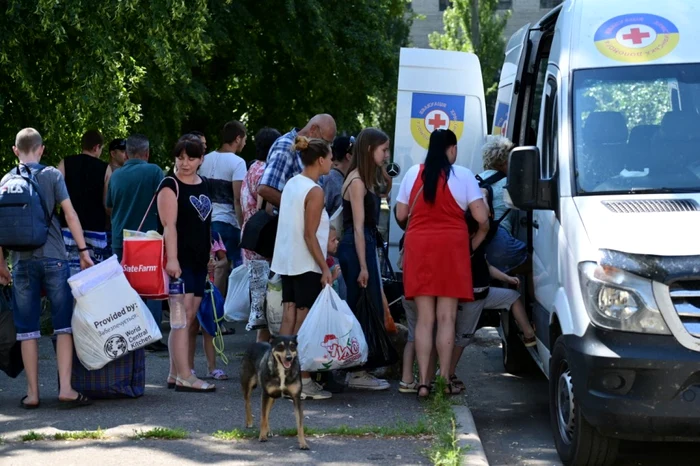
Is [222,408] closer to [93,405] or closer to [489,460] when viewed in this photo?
[93,405]

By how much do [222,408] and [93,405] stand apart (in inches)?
35.6

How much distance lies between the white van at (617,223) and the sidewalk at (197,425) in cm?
108

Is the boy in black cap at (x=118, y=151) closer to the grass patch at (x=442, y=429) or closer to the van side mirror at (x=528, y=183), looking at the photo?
the grass patch at (x=442, y=429)

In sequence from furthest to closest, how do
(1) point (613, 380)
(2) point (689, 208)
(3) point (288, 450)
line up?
(3) point (288, 450), (2) point (689, 208), (1) point (613, 380)

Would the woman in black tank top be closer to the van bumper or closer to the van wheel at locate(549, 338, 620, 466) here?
the van wheel at locate(549, 338, 620, 466)

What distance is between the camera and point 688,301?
5.86 meters

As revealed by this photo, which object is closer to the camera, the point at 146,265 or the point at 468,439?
the point at 468,439

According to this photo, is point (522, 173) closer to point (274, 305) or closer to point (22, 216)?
point (274, 305)

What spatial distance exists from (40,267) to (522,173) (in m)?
3.32

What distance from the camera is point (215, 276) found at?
1169 cm

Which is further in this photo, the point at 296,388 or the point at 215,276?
the point at 215,276

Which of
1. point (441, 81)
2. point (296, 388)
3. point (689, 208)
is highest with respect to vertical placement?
point (441, 81)

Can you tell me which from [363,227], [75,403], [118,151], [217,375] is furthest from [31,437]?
[118,151]

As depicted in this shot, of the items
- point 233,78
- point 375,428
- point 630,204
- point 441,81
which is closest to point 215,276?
point 441,81
